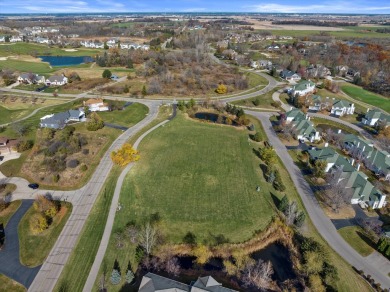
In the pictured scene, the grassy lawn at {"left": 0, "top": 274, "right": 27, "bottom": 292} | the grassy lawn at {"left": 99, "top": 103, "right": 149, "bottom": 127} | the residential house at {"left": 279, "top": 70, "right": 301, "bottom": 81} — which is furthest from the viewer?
the residential house at {"left": 279, "top": 70, "right": 301, "bottom": 81}

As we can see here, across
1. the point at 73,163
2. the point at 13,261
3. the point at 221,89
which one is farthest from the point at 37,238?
the point at 221,89

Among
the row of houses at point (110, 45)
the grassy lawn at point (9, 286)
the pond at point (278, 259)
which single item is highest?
the grassy lawn at point (9, 286)

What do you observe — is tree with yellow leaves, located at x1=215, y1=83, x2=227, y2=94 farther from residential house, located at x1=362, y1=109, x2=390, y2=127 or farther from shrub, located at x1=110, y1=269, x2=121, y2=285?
shrub, located at x1=110, y1=269, x2=121, y2=285

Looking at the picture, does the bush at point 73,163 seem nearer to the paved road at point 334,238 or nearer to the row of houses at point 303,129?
the paved road at point 334,238

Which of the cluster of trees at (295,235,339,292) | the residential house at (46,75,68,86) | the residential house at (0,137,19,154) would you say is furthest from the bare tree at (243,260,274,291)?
the residential house at (46,75,68,86)

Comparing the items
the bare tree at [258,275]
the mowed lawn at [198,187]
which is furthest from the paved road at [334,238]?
the bare tree at [258,275]

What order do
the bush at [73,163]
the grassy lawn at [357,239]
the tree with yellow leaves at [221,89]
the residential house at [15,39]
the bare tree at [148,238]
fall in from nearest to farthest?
1. the bare tree at [148,238]
2. the grassy lawn at [357,239]
3. the bush at [73,163]
4. the tree with yellow leaves at [221,89]
5. the residential house at [15,39]
